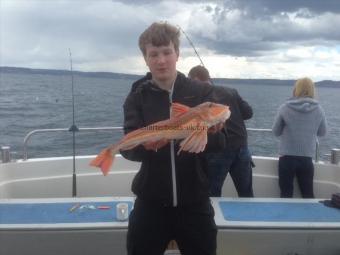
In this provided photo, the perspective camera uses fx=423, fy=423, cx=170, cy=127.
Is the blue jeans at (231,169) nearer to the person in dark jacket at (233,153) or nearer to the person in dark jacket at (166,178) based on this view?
the person in dark jacket at (233,153)

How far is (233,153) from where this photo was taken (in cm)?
539

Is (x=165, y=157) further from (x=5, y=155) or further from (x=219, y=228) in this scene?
(x=5, y=155)

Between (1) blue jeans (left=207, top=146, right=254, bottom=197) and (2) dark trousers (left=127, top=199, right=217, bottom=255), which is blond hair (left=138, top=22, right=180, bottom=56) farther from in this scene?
(1) blue jeans (left=207, top=146, right=254, bottom=197)

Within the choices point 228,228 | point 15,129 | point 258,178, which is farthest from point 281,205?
point 15,129

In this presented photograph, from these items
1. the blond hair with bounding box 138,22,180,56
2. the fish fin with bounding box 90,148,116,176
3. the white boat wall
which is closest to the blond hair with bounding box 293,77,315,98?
the white boat wall

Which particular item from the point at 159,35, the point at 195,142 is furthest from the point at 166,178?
the point at 159,35

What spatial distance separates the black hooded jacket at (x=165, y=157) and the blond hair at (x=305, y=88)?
9.69 ft

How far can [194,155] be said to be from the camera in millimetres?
3164

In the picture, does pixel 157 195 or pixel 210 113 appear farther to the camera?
pixel 157 195

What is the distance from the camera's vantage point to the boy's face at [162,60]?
3129 mm

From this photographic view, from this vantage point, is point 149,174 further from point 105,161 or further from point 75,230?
point 75,230

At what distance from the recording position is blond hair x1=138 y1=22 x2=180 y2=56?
3117mm

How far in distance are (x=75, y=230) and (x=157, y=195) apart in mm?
1380

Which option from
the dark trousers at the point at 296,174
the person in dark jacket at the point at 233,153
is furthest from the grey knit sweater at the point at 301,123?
the person in dark jacket at the point at 233,153
